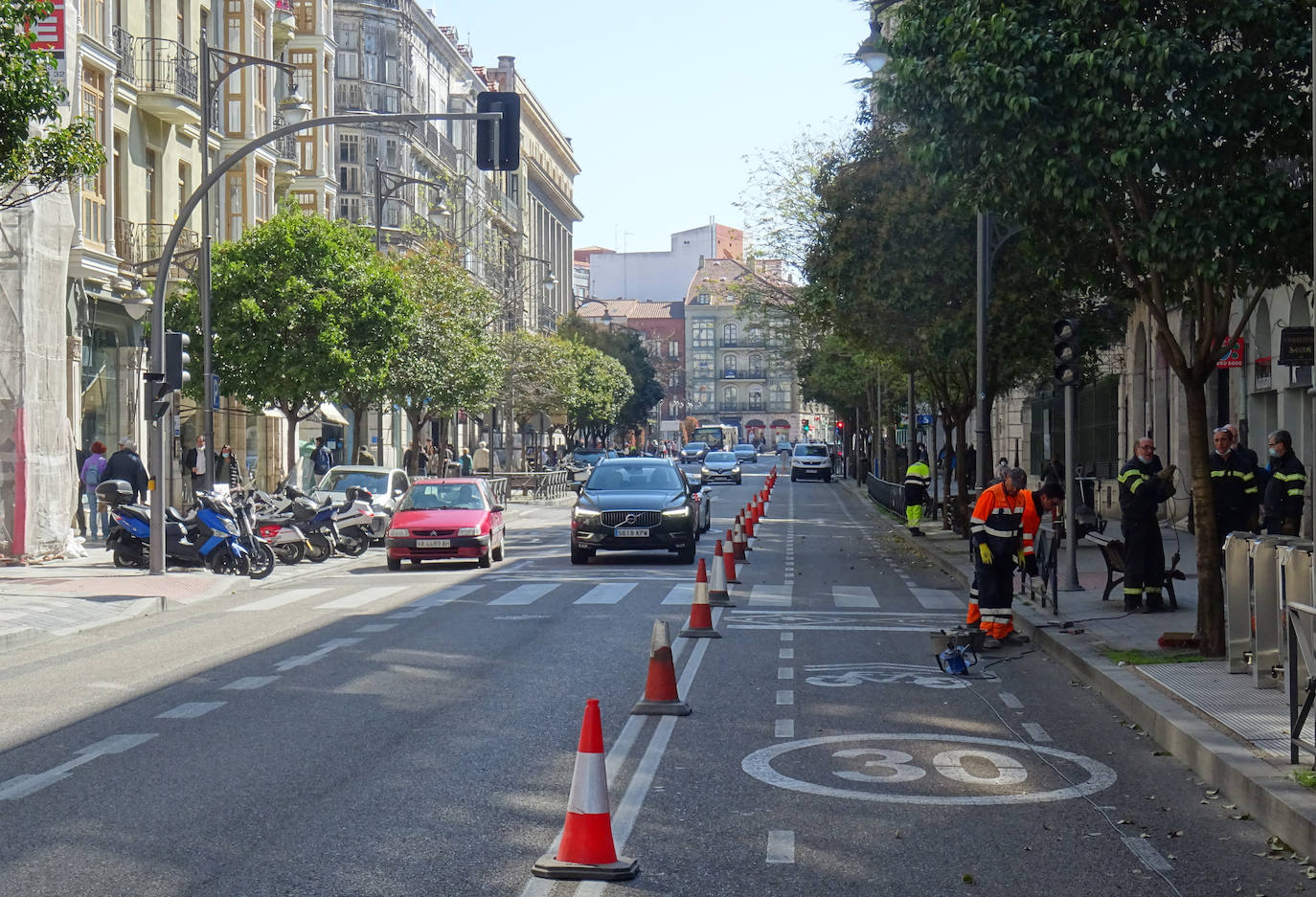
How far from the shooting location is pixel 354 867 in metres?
6.34

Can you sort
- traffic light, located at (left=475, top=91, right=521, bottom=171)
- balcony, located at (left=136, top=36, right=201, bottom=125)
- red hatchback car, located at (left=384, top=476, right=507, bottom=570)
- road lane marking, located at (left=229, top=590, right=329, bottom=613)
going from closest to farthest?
road lane marking, located at (left=229, top=590, right=329, bottom=613), traffic light, located at (left=475, top=91, right=521, bottom=171), red hatchback car, located at (left=384, top=476, right=507, bottom=570), balcony, located at (left=136, top=36, right=201, bottom=125)

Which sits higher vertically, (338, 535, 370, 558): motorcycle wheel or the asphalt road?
(338, 535, 370, 558): motorcycle wheel

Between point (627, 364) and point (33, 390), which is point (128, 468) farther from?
point (627, 364)

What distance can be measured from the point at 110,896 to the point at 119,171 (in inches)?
1187

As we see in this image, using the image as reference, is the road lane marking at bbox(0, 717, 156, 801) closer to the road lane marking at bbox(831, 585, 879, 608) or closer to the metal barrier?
the road lane marking at bbox(831, 585, 879, 608)

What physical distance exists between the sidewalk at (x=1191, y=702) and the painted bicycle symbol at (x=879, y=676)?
1.06 m

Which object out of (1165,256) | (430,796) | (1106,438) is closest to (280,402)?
(1106,438)

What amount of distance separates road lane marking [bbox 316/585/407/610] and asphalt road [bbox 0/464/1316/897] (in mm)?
2299

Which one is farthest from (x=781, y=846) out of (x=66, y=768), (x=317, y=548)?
(x=317, y=548)

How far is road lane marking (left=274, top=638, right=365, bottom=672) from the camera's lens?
12.9 metres

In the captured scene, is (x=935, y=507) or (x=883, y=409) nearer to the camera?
(x=935, y=507)

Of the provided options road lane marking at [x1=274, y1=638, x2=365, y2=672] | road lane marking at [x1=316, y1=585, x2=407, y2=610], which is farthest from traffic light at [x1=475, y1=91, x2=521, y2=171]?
road lane marking at [x1=274, y1=638, x2=365, y2=672]

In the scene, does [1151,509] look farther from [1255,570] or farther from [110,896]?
[110,896]

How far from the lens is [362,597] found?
64.2 ft
